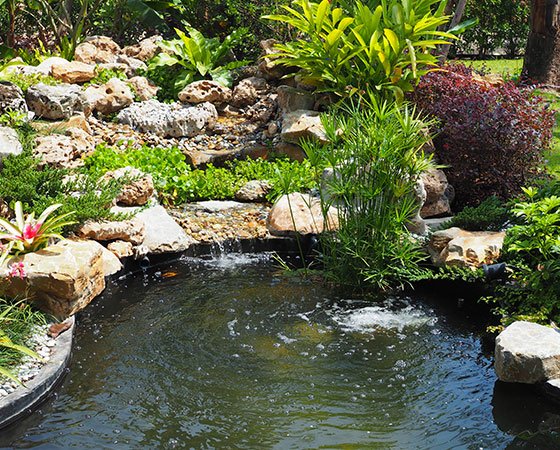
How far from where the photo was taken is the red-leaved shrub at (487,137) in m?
9.98

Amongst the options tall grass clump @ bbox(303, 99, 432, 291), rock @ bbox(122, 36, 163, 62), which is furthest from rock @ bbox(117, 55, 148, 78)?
tall grass clump @ bbox(303, 99, 432, 291)

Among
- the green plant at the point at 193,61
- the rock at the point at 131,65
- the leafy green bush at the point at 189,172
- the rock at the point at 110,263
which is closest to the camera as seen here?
the rock at the point at 110,263

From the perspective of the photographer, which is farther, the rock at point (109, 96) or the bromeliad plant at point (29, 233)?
the rock at point (109, 96)

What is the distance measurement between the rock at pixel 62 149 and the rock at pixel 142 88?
2.45m

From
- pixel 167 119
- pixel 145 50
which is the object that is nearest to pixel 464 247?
pixel 167 119

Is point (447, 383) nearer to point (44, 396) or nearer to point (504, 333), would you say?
point (504, 333)

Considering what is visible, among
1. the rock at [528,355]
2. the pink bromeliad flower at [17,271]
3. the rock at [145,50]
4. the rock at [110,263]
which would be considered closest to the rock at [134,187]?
the rock at [110,263]

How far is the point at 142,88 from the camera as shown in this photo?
13.3 meters

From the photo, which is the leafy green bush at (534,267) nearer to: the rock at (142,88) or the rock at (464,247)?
the rock at (464,247)

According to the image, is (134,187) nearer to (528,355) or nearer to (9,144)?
(9,144)

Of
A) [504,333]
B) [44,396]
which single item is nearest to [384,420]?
[504,333]

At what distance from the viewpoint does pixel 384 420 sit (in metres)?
6.03

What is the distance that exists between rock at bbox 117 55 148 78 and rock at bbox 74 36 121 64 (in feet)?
0.85

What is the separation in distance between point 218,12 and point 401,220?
34.6 feet
